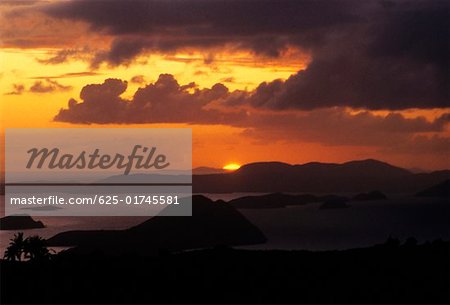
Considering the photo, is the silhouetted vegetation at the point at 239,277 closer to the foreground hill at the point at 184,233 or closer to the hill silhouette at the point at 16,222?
the foreground hill at the point at 184,233

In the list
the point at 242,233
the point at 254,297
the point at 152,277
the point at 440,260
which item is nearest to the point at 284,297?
the point at 254,297

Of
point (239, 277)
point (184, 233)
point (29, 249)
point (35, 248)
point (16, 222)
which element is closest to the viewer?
Answer: point (239, 277)

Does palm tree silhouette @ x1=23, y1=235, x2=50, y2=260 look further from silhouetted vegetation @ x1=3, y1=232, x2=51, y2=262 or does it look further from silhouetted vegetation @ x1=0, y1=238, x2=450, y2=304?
silhouetted vegetation @ x1=0, y1=238, x2=450, y2=304

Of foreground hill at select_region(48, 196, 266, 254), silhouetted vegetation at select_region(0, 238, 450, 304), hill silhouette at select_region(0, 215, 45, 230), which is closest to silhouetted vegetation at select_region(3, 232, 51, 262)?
silhouetted vegetation at select_region(0, 238, 450, 304)

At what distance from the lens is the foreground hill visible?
567 feet

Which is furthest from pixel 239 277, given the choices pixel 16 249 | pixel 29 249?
pixel 16 249

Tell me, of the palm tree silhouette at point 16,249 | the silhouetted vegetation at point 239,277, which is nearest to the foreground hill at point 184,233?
the palm tree silhouette at point 16,249

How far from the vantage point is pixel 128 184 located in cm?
17925

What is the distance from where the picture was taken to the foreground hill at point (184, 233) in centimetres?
17275

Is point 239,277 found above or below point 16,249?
below

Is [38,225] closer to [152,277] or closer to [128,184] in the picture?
[128,184]

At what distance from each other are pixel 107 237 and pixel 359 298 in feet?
454

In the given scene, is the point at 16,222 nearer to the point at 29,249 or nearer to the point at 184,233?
the point at 184,233

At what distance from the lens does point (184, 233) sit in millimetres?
191500
